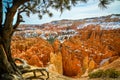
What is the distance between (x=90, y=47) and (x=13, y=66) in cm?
3931

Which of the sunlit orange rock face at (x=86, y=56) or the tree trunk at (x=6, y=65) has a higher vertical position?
the tree trunk at (x=6, y=65)

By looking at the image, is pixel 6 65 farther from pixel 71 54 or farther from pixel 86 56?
pixel 86 56

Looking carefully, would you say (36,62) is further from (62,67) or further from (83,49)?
(83,49)

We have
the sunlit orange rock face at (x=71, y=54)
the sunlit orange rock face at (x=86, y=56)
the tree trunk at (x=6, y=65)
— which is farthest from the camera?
the sunlit orange rock face at (x=86, y=56)

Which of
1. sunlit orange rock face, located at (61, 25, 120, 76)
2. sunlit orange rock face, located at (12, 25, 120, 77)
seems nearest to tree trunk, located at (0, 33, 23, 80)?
sunlit orange rock face, located at (12, 25, 120, 77)

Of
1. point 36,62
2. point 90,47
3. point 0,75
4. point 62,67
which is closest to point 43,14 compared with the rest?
point 0,75

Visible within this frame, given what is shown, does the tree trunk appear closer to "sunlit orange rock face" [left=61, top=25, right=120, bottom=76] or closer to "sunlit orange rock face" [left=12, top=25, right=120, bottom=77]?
"sunlit orange rock face" [left=12, top=25, right=120, bottom=77]

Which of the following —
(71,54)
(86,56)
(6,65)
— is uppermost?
(6,65)

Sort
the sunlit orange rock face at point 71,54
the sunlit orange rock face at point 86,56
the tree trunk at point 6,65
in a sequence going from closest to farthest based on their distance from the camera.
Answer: the tree trunk at point 6,65 → the sunlit orange rock face at point 71,54 → the sunlit orange rock face at point 86,56

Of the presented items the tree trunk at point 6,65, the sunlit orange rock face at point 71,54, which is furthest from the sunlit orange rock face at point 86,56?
the tree trunk at point 6,65

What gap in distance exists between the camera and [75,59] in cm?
4003

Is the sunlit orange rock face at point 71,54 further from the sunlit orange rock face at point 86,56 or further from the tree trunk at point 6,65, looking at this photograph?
the tree trunk at point 6,65

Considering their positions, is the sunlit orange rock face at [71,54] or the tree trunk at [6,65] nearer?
A: the tree trunk at [6,65]

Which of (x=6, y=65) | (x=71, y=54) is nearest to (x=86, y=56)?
(x=71, y=54)
